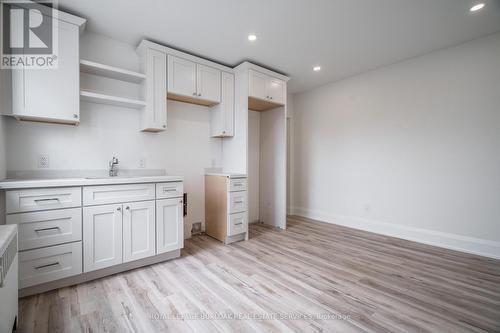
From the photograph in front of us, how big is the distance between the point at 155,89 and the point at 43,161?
1361 millimetres

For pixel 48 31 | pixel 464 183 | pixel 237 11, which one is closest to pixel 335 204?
pixel 464 183

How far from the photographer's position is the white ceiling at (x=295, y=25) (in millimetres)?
2156

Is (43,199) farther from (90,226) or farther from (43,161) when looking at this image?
(43,161)

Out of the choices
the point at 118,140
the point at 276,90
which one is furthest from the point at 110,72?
the point at 276,90

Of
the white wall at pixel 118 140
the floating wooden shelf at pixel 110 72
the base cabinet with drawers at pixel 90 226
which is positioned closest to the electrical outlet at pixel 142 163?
the white wall at pixel 118 140

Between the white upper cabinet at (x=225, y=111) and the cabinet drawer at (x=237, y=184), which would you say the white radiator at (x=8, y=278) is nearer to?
the cabinet drawer at (x=237, y=184)

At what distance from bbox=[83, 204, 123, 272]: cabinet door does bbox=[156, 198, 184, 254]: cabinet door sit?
0.37 metres

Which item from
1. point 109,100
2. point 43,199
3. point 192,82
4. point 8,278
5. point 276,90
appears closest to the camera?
point 8,278

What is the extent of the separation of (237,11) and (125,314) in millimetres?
2833

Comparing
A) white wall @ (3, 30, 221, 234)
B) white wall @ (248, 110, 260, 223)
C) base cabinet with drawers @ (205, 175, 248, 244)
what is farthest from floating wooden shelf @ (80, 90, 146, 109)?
white wall @ (248, 110, 260, 223)

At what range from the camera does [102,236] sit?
82.9 inches

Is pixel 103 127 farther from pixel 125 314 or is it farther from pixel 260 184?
pixel 260 184

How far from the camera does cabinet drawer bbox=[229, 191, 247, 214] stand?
3111 mm
